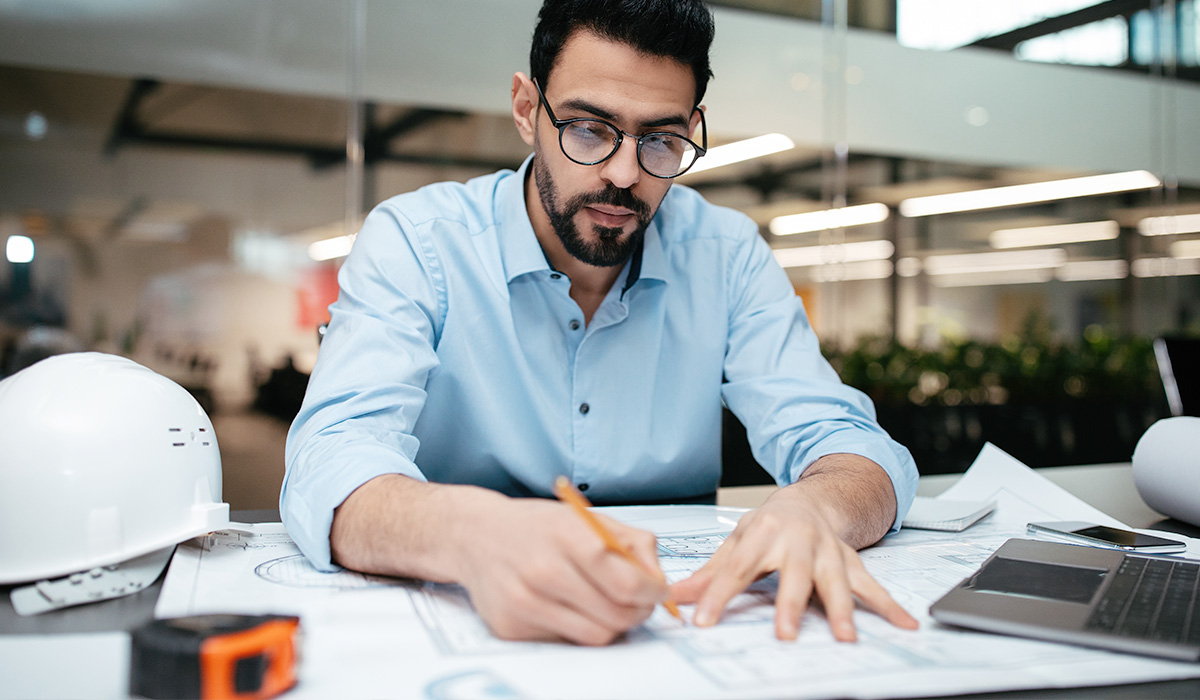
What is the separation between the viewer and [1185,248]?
5477 millimetres

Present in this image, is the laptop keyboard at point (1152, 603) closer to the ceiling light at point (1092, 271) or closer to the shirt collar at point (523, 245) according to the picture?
the shirt collar at point (523, 245)

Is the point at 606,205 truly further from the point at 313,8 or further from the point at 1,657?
the point at 313,8

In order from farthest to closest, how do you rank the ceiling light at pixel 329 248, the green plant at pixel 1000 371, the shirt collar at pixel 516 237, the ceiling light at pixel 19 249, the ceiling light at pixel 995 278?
the ceiling light at pixel 995 278 < the green plant at pixel 1000 371 < the ceiling light at pixel 329 248 < the ceiling light at pixel 19 249 < the shirt collar at pixel 516 237

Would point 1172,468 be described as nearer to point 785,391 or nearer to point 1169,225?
A: point 785,391

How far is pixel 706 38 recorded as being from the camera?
1.28 m

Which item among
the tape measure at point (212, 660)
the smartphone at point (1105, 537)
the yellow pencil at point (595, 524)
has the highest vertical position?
the yellow pencil at point (595, 524)

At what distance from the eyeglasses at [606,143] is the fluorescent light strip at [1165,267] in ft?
17.5

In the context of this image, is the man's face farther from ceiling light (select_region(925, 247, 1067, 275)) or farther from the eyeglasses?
ceiling light (select_region(925, 247, 1067, 275))

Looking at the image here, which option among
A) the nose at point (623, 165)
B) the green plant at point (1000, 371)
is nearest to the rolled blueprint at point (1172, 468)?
the nose at point (623, 165)

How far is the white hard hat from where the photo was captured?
737mm

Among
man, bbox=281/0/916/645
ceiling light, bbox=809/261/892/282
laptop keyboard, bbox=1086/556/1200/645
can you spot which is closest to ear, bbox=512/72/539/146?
man, bbox=281/0/916/645

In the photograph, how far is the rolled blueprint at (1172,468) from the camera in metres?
1.15

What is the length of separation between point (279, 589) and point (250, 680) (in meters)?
0.26

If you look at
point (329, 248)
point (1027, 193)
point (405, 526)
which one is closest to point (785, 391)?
point (405, 526)
